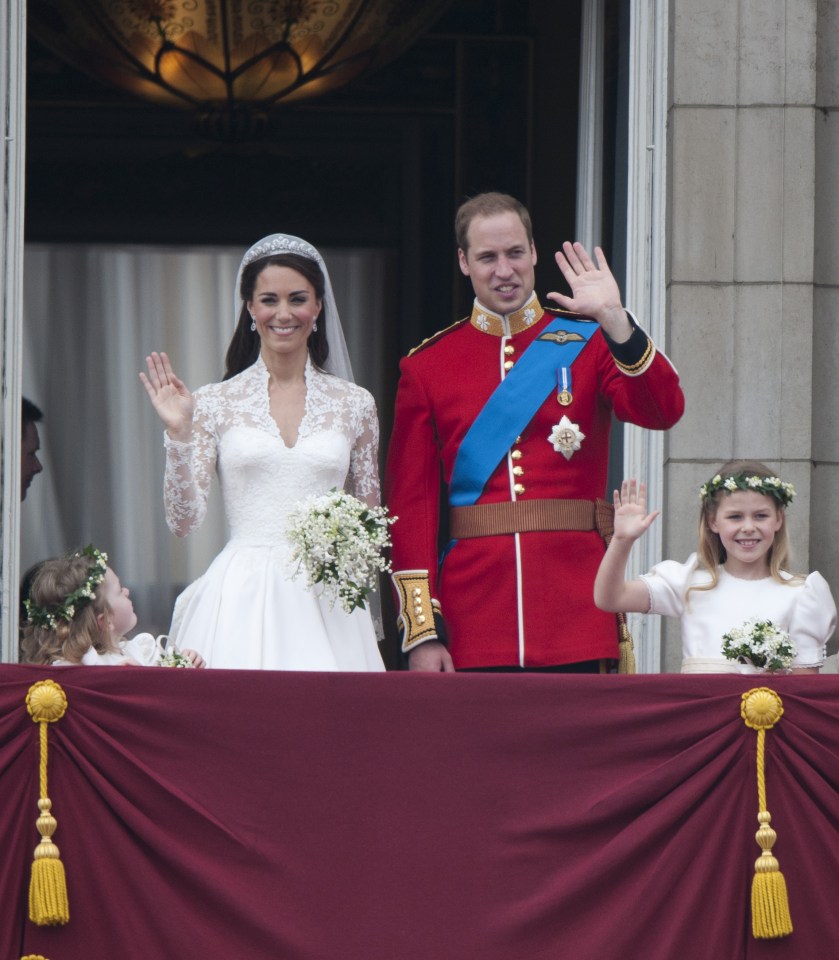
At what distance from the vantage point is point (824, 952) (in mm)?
4875

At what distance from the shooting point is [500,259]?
18.8ft

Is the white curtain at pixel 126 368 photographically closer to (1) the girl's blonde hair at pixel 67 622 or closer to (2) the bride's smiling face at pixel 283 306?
(2) the bride's smiling face at pixel 283 306

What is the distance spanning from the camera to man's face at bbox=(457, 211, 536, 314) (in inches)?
225

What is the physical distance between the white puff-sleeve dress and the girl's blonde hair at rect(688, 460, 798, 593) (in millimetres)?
17

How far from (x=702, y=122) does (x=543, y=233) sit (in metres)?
2.25

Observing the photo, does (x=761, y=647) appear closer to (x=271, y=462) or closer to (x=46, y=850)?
(x=271, y=462)

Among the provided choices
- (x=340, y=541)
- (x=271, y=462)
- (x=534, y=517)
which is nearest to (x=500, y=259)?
(x=534, y=517)

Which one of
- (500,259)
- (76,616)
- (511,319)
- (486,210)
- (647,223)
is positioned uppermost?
(647,223)

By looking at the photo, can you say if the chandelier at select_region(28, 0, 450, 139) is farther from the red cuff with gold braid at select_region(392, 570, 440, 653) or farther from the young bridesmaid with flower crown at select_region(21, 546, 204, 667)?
the young bridesmaid with flower crown at select_region(21, 546, 204, 667)

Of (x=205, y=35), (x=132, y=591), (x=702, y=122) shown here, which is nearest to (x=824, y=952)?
(x=702, y=122)

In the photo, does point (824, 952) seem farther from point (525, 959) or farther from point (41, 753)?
point (41, 753)

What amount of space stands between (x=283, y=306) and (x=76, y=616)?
1018mm

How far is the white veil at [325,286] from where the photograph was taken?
597cm

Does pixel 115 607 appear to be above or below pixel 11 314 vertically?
below
